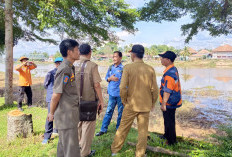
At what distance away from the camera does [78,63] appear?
2961mm

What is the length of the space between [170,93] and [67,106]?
199 cm

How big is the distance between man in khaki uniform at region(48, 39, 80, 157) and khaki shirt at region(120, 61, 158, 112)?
3.19 feet

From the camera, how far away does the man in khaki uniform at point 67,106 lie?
88.6 inches

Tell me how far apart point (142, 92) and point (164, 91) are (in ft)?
2.02

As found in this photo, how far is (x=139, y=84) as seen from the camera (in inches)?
116

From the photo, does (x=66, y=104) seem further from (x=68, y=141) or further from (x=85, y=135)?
(x=85, y=135)

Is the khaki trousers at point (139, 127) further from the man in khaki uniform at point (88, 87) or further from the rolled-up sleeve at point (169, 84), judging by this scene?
the rolled-up sleeve at point (169, 84)

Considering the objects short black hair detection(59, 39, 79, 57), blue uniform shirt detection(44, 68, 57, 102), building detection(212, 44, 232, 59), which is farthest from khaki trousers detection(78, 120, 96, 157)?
building detection(212, 44, 232, 59)

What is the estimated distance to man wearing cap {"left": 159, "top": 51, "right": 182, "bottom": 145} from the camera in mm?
3305

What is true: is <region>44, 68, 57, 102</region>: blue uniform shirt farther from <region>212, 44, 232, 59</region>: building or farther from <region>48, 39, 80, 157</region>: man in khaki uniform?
<region>212, 44, 232, 59</region>: building

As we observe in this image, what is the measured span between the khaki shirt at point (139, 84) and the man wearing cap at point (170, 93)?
17.8 inches

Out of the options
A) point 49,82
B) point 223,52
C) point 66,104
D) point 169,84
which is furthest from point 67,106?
point 223,52

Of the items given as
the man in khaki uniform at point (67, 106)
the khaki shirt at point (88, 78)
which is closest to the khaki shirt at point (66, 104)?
the man in khaki uniform at point (67, 106)

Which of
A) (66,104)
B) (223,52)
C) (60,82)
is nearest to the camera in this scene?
(60,82)
